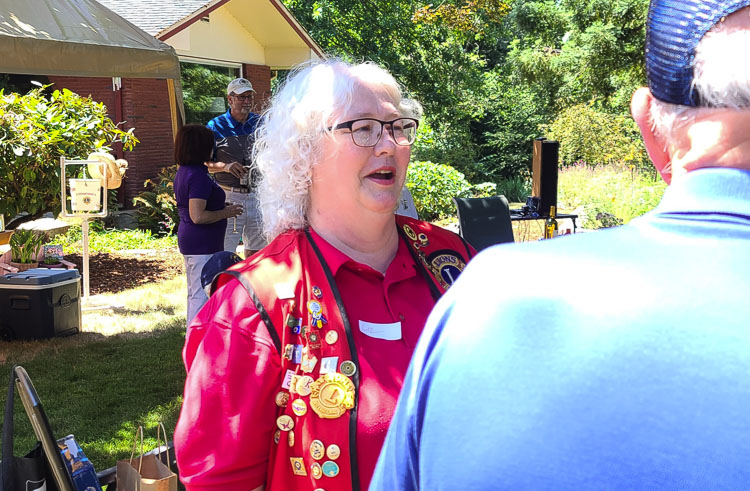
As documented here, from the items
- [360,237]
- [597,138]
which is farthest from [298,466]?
[597,138]

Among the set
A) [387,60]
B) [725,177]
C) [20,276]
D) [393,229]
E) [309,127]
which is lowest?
[20,276]

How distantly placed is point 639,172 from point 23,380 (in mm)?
16311

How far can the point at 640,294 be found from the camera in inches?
28.8

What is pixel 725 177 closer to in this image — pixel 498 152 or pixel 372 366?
pixel 372 366

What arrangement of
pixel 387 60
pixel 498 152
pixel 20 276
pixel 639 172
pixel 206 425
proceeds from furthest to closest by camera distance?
pixel 498 152
pixel 387 60
pixel 639 172
pixel 20 276
pixel 206 425

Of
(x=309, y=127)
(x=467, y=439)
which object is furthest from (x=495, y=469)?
(x=309, y=127)

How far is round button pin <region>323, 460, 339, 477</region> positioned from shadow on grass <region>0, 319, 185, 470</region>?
9.23 ft

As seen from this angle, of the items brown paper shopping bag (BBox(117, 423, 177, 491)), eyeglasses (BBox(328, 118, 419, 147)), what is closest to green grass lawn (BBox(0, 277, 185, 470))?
brown paper shopping bag (BBox(117, 423, 177, 491))

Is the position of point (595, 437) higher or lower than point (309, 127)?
lower

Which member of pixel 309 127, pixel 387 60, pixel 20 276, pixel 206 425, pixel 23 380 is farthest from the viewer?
pixel 387 60

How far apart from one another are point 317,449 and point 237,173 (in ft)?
16.3

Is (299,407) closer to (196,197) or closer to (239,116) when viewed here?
(196,197)

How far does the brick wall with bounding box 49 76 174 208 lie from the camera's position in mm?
13117

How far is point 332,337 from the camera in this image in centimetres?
185
